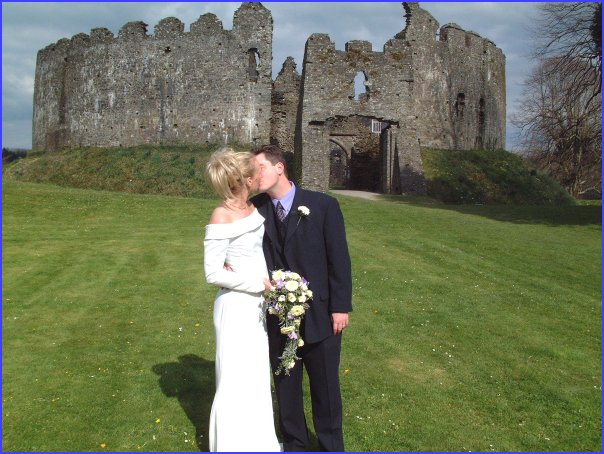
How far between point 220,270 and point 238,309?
0.35 m

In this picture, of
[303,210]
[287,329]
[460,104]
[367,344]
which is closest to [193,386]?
[287,329]

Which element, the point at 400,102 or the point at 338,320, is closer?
the point at 338,320

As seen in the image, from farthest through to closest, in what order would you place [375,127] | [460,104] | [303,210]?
[375,127] < [460,104] < [303,210]

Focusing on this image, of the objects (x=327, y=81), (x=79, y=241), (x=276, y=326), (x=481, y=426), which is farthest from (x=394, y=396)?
(x=327, y=81)

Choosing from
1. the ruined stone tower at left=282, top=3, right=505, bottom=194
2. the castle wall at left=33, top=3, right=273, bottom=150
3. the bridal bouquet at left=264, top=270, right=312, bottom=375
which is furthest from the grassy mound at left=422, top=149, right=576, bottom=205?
the bridal bouquet at left=264, top=270, right=312, bottom=375

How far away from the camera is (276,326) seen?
4.94 metres

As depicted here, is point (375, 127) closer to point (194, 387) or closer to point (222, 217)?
point (194, 387)

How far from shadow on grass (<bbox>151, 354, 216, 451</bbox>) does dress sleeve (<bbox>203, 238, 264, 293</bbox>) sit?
1.66 metres

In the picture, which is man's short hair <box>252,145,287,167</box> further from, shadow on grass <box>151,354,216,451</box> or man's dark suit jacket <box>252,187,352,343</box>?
shadow on grass <box>151,354,216,451</box>

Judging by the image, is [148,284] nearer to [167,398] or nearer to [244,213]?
[167,398]

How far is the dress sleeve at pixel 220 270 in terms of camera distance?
4.54 meters

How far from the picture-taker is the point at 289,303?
461 centimetres

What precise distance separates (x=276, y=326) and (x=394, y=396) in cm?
208

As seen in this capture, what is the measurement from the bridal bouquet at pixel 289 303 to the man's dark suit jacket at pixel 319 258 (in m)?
0.14
